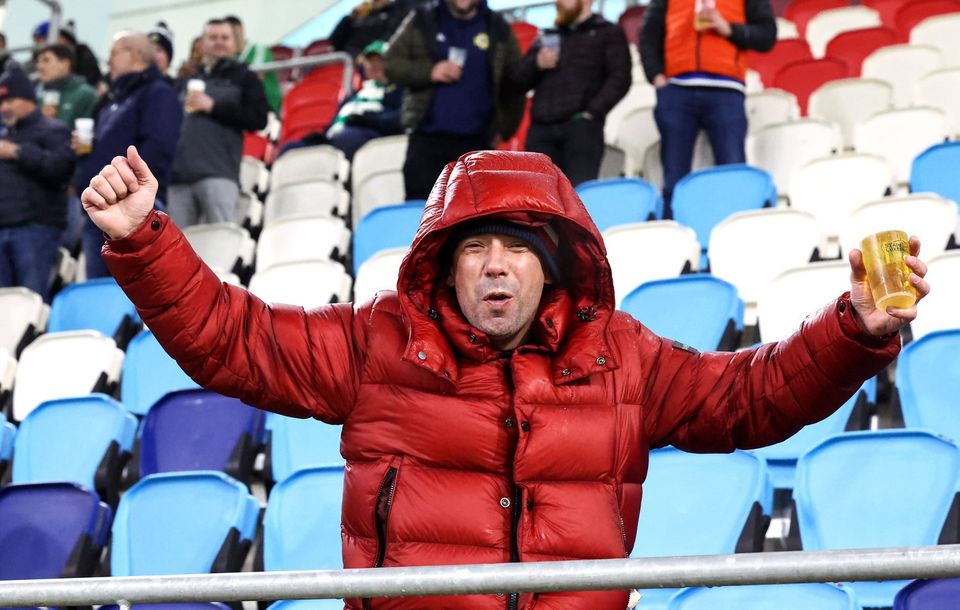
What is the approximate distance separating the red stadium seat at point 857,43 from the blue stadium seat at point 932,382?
159 inches

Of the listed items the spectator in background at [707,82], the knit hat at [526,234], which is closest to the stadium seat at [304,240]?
the spectator in background at [707,82]

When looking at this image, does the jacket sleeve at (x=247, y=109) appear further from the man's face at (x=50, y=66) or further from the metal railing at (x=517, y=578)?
the metal railing at (x=517, y=578)

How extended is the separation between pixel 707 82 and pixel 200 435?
2.54m

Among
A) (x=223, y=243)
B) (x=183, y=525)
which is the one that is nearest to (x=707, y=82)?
(x=223, y=243)

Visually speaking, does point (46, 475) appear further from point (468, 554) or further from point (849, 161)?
point (849, 161)

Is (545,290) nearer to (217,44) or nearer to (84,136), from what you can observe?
(84,136)

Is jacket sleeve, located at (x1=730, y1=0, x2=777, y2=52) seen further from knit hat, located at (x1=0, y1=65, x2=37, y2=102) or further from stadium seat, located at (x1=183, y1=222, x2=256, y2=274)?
knit hat, located at (x1=0, y1=65, x2=37, y2=102)

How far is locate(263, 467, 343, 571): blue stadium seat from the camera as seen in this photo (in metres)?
3.29

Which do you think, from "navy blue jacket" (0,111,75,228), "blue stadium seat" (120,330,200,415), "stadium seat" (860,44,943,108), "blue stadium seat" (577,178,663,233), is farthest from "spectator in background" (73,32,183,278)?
"stadium seat" (860,44,943,108)

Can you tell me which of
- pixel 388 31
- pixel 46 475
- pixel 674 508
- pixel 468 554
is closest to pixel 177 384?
pixel 46 475

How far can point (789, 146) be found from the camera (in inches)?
225

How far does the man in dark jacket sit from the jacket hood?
3914 mm

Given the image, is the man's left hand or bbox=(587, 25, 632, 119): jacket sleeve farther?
bbox=(587, 25, 632, 119): jacket sleeve

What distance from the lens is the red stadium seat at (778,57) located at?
290 inches
